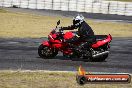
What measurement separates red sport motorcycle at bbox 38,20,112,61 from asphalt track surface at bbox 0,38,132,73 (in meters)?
0.25

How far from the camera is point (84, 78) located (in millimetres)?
10938

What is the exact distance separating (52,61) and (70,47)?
3.85 feet

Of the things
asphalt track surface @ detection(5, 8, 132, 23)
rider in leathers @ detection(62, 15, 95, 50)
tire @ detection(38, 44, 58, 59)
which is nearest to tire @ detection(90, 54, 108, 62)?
rider in leathers @ detection(62, 15, 95, 50)

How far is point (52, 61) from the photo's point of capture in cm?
1759

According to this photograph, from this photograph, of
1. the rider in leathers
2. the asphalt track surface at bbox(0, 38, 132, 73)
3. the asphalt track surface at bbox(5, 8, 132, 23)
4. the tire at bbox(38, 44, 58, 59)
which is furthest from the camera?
the asphalt track surface at bbox(5, 8, 132, 23)

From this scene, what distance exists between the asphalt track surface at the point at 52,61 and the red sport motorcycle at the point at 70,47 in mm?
250

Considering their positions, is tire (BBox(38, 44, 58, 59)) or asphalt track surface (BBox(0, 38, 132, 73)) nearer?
asphalt track surface (BBox(0, 38, 132, 73))

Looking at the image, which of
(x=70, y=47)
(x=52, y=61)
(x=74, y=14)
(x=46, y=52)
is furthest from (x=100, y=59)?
(x=74, y=14)

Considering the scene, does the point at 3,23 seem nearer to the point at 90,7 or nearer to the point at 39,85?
the point at 90,7

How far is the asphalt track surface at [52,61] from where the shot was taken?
1600cm

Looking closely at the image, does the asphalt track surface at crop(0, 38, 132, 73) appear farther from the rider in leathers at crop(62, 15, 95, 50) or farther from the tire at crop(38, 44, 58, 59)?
the rider in leathers at crop(62, 15, 95, 50)

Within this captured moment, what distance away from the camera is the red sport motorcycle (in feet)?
59.3

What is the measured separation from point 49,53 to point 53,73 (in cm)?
418

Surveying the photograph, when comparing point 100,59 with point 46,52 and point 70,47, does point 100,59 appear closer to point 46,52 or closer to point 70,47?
point 70,47
